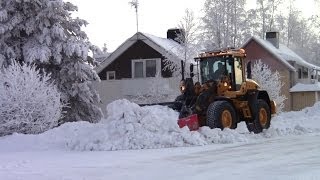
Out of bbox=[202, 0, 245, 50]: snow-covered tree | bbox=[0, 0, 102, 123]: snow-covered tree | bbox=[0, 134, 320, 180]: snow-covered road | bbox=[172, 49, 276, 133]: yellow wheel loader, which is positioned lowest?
bbox=[0, 134, 320, 180]: snow-covered road

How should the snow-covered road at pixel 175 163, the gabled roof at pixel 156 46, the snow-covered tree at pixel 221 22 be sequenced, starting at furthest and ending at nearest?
the snow-covered tree at pixel 221 22
the gabled roof at pixel 156 46
the snow-covered road at pixel 175 163

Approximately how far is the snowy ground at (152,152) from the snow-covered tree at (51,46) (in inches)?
336

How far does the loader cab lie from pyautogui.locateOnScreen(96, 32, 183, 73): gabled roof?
62.7 ft

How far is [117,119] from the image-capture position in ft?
48.8

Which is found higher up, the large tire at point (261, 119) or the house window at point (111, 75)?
the house window at point (111, 75)

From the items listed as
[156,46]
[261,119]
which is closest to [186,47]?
[156,46]

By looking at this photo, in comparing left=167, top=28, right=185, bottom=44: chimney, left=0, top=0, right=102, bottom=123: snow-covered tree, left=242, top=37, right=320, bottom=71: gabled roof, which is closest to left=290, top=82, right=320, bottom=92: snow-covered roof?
left=242, top=37, right=320, bottom=71: gabled roof

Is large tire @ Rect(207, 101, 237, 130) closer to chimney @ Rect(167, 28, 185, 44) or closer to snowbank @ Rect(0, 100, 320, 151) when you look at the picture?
snowbank @ Rect(0, 100, 320, 151)

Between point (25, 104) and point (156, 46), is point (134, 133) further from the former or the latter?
point (156, 46)

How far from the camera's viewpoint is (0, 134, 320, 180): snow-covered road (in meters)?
9.72

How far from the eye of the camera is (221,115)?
1658 cm

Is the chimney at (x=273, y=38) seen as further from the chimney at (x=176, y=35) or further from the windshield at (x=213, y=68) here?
the windshield at (x=213, y=68)

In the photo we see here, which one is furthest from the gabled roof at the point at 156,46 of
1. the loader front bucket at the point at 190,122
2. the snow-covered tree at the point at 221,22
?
the loader front bucket at the point at 190,122

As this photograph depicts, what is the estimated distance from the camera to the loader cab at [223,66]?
59.1 ft
